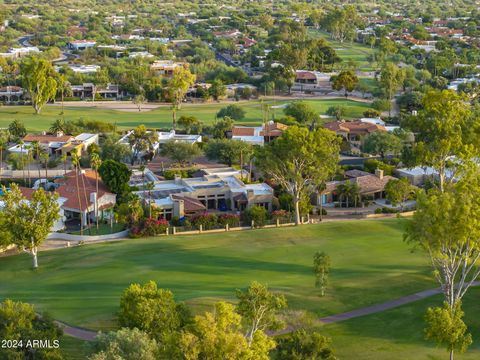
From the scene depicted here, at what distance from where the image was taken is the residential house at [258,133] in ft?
285

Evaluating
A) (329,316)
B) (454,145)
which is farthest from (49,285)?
(454,145)

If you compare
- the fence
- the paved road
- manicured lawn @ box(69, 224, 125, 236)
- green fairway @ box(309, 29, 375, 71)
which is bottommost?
green fairway @ box(309, 29, 375, 71)

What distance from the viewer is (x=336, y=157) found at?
56.9m

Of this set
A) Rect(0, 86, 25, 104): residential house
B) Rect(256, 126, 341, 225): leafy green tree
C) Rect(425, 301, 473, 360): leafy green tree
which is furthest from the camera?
Rect(0, 86, 25, 104): residential house

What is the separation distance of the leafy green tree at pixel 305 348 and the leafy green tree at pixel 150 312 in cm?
510

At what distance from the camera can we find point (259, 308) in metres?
30.8

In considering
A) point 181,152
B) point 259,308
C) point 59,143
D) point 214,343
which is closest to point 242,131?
point 181,152

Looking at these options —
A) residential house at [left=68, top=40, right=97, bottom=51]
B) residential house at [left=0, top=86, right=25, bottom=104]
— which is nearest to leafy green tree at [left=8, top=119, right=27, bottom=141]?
residential house at [left=0, top=86, right=25, bottom=104]

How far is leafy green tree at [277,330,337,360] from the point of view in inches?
1172

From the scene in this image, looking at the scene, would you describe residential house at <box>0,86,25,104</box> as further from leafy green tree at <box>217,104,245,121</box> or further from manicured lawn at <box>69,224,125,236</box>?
manicured lawn at <box>69,224,125,236</box>

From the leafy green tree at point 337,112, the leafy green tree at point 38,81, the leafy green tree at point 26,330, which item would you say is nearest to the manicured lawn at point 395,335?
the leafy green tree at point 26,330

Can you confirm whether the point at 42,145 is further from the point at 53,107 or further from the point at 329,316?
the point at 329,316

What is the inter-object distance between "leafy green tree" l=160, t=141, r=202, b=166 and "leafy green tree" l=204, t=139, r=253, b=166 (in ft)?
5.46

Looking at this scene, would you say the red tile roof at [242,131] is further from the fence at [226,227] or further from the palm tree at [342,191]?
the fence at [226,227]
